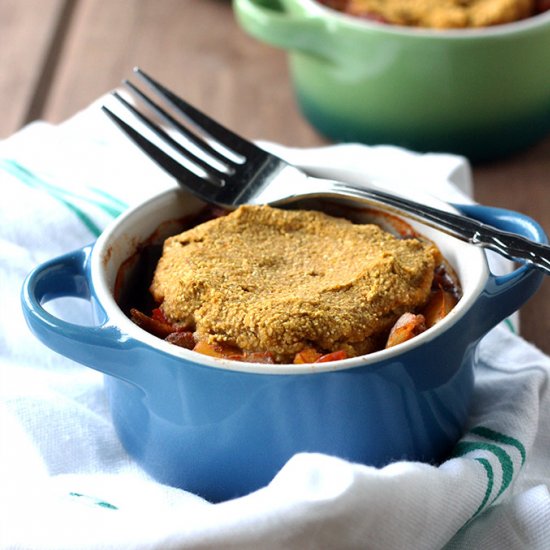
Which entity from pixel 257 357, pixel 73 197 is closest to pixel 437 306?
pixel 257 357

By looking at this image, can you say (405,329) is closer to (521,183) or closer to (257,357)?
(257,357)

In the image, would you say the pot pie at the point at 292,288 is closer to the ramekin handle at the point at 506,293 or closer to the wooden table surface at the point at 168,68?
the ramekin handle at the point at 506,293

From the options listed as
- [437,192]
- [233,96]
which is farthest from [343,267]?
[233,96]

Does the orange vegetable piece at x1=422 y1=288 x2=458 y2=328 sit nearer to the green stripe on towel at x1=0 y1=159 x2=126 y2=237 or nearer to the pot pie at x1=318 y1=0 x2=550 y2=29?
the green stripe on towel at x1=0 y1=159 x2=126 y2=237

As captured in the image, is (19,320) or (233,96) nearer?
(19,320)

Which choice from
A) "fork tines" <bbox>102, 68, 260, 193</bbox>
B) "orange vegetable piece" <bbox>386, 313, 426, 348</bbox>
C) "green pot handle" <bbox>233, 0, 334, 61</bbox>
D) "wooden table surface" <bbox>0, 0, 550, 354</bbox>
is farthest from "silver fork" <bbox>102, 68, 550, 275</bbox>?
"wooden table surface" <bbox>0, 0, 550, 354</bbox>

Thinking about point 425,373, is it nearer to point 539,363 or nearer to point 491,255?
point 539,363

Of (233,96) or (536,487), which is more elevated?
(536,487)
